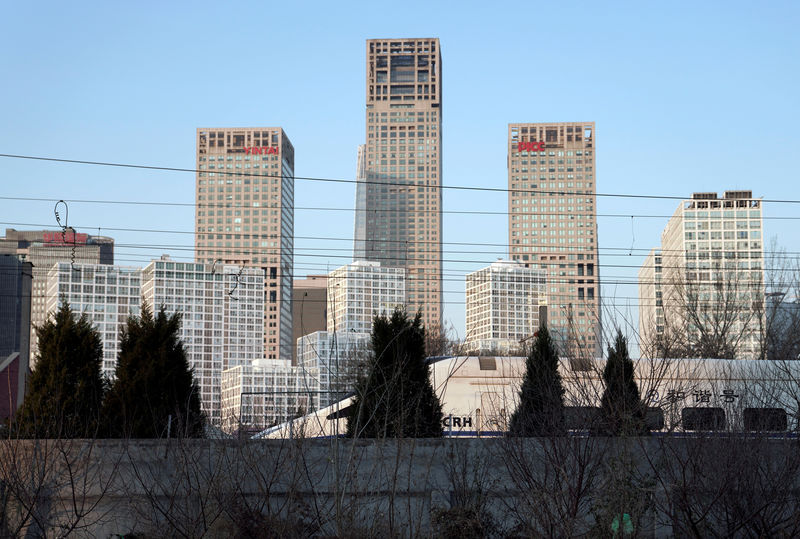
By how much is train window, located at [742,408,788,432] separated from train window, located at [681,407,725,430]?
443 mm

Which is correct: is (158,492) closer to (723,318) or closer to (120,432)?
(120,432)

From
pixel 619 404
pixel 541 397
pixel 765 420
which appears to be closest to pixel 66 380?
pixel 541 397

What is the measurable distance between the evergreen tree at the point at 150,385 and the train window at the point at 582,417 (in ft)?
25.2

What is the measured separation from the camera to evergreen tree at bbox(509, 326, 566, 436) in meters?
16.2

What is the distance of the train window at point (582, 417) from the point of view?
15648 millimetres

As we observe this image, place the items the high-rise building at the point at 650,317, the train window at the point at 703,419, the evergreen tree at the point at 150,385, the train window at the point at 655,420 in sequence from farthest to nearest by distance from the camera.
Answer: the evergreen tree at the point at 150,385, the high-rise building at the point at 650,317, the train window at the point at 655,420, the train window at the point at 703,419

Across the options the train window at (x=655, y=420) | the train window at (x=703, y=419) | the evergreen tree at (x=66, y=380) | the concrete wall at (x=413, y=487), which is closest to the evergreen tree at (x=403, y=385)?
the concrete wall at (x=413, y=487)

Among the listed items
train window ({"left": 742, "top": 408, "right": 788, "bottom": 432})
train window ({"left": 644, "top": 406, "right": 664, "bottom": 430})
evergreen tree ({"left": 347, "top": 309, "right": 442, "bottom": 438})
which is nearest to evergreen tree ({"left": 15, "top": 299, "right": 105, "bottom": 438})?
evergreen tree ({"left": 347, "top": 309, "right": 442, "bottom": 438})

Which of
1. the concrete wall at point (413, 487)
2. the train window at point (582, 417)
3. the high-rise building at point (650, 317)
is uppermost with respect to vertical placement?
the high-rise building at point (650, 317)

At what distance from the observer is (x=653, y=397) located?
58.4 feet

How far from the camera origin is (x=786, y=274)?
50312 mm

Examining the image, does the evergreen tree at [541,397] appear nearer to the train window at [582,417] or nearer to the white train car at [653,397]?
the train window at [582,417]

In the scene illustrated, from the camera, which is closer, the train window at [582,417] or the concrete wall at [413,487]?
the concrete wall at [413,487]

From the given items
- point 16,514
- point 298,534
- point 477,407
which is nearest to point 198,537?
point 298,534
